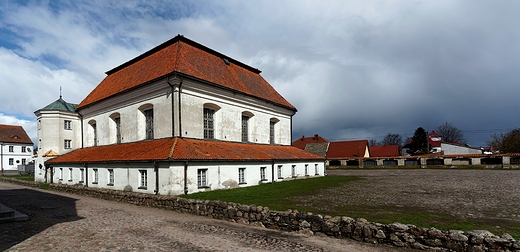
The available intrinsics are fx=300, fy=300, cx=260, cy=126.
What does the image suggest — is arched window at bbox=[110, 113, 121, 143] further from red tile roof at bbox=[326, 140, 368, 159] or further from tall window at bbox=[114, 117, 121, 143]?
red tile roof at bbox=[326, 140, 368, 159]

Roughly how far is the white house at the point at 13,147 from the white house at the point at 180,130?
40.2 m

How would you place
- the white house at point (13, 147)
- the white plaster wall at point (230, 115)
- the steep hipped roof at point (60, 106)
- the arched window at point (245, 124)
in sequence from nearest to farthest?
the white plaster wall at point (230, 115)
the arched window at point (245, 124)
the steep hipped roof at point (60, 106)
the white house at point (13, 147)

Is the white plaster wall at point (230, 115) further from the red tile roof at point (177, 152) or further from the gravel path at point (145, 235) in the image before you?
the gravel path at point (145, 235)

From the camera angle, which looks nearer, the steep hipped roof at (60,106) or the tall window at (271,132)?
the tall window at (271,132)

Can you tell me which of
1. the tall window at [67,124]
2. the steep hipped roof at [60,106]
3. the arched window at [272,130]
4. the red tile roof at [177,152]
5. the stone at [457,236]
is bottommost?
the stone at [457,236]

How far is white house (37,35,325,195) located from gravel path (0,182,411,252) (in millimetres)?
4031

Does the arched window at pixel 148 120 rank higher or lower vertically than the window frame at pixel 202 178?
higher

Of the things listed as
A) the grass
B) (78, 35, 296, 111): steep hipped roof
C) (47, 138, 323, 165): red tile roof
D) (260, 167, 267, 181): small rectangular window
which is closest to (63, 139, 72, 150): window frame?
(47, 138, 323, 165): red tile roof

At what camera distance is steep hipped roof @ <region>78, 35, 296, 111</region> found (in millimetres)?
19750

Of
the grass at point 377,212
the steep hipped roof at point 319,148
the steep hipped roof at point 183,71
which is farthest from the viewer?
the steep hipped roof at point 319,148

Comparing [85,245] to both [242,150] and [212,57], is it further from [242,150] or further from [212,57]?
[212,57]

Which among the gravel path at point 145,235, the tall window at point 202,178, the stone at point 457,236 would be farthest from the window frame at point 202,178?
the stone at point 457,236

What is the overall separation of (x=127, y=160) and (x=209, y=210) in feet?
24.9

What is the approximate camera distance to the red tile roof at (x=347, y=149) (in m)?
55.0
